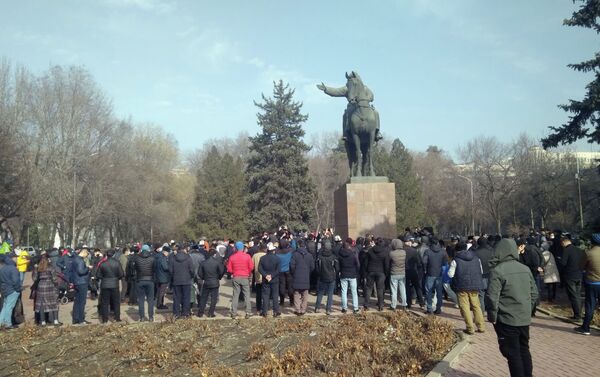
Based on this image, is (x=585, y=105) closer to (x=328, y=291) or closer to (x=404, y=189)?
(x=328, y=291)

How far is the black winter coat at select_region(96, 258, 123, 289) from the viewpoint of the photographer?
11.8 m

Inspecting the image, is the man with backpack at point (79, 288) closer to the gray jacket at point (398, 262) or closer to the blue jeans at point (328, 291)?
the blue jeans at point (328, 291)

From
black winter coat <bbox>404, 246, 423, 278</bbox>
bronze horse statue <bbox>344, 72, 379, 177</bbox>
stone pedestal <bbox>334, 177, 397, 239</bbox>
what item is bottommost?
black winter coat <bbox>404, 246, 423, 278</bbox>

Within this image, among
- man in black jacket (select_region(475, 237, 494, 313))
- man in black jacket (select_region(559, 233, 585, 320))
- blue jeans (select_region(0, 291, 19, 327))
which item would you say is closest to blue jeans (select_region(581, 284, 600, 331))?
man in black jacket (select_region(559, 233, 585, 320))

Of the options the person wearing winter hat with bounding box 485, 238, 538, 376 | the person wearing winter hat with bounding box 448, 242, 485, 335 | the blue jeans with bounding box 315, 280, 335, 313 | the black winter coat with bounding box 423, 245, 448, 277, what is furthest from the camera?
the blue jeans with bounding box 315, 280, 335, 313

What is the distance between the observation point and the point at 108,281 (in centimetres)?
1190

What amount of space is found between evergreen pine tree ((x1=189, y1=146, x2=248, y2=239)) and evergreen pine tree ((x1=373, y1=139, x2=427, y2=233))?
612 inches

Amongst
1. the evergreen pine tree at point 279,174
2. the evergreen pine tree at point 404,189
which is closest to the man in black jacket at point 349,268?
the evergreen pine tree at point 279,174

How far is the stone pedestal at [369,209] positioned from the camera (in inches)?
714

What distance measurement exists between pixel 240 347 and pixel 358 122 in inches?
443

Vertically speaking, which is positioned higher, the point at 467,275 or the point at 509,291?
the point at 509,291

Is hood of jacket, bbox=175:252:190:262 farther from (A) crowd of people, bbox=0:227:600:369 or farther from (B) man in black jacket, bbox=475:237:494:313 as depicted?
(B) man in black jacket, bbox=475:237:494:313

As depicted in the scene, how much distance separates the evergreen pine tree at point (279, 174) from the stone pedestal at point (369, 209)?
81.2 feet

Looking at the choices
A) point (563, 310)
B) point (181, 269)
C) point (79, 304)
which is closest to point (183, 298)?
point (181, 269)
